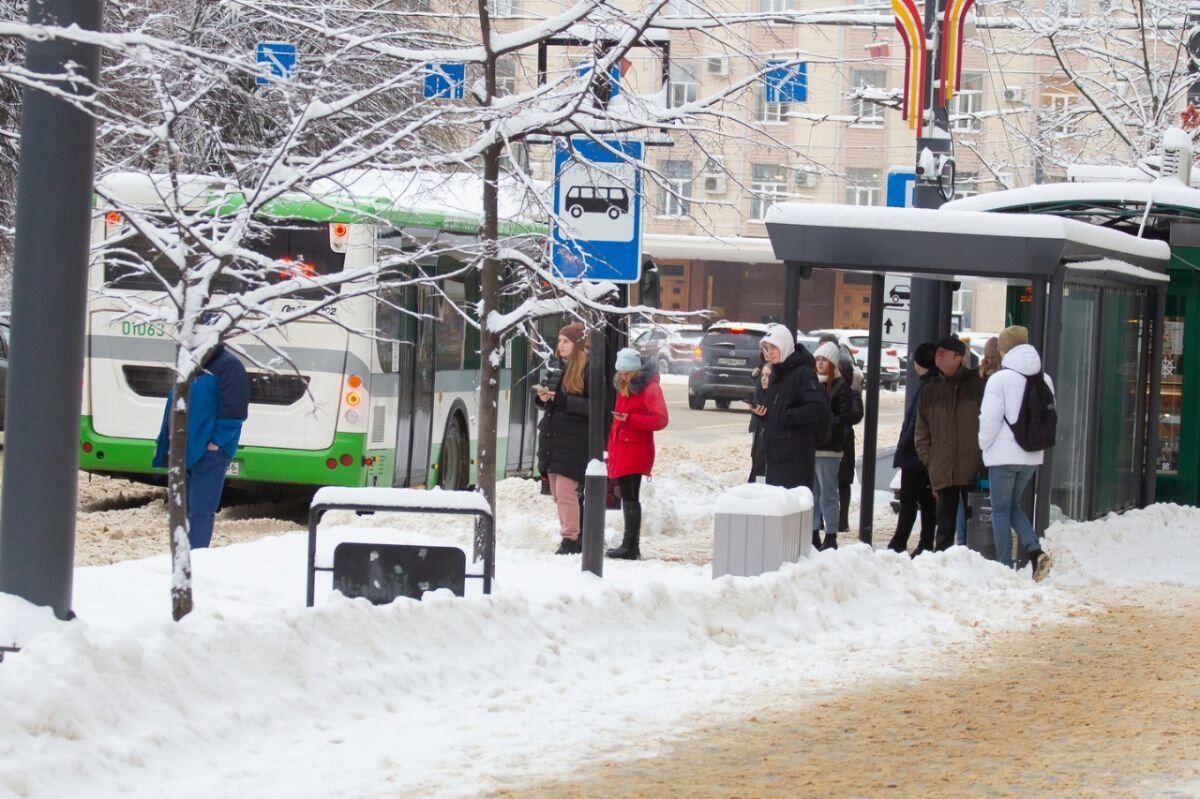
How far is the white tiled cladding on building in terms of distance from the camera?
1063 centimetres

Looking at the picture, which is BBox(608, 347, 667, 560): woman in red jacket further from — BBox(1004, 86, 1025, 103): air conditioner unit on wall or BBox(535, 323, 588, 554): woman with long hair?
BBox(1004, 86, 1025, 103): air conditioner unit on wall

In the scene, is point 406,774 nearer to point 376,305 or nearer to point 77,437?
point 77,437

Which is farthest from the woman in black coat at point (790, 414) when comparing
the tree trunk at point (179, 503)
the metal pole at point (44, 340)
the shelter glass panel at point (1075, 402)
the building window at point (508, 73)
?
the metal pole at point (44, 340)

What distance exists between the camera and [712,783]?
6.44 metres

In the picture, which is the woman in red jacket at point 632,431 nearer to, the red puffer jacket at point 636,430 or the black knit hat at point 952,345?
the red puffer jacket at point 636,430

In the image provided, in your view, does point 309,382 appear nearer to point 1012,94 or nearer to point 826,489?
point 826,489

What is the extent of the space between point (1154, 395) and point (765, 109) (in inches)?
263

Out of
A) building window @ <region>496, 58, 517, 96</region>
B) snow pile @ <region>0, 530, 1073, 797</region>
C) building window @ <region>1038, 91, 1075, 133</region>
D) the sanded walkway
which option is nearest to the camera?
snow pile @ <region>0, 530, 1073, 797</region>

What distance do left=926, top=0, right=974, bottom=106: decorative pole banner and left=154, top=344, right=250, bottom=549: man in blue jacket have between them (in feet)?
24.3

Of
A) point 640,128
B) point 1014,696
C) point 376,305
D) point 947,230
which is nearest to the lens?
point 1014,696

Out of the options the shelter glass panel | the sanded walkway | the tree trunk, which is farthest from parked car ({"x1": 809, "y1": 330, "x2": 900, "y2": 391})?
the tree trunk

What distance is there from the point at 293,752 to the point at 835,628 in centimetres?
417

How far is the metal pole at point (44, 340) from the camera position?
23.3 feet

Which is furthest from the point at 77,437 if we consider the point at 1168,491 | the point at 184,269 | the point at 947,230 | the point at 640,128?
the point at 1168,491
